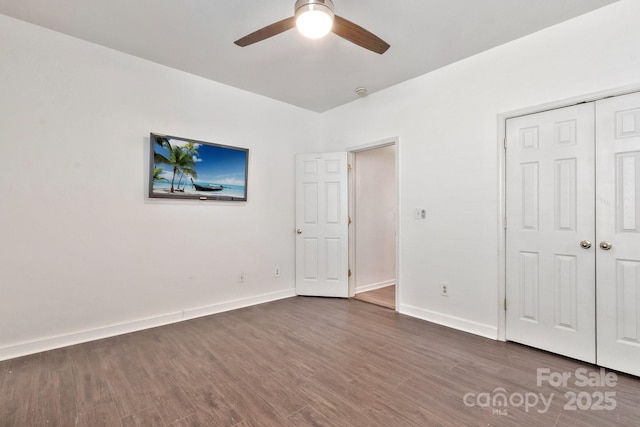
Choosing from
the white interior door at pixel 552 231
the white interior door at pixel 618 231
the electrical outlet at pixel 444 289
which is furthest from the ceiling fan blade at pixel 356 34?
the electrical outlet at pixel 444 289

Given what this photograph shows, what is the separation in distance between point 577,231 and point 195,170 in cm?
374

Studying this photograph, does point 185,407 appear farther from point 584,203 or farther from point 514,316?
point 584,203

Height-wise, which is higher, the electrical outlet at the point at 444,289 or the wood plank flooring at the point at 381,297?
the electrical outlet at the point at 444,289

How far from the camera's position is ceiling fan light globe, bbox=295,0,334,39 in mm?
1872

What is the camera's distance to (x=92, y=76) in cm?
287

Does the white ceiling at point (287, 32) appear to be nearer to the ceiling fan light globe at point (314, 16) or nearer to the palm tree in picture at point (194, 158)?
the ceiling fan light globe at point (314, 16)

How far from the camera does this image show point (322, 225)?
439cm

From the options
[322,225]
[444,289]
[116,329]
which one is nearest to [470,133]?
[444,289]

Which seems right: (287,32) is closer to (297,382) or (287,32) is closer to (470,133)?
(470,133)

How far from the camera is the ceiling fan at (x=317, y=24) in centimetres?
188

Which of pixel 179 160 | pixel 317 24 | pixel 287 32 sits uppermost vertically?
pixel 287 32

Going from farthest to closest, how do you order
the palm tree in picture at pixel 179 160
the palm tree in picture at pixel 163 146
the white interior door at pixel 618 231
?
the palm tree in picture at pixel 179 160
the palm tree in picture at pixel 163 146
the white interior door at pixel 618 231

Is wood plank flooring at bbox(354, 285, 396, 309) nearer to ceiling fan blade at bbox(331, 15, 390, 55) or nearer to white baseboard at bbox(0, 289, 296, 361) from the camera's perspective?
white baseboard at bbox(0, 289, 296, 361)

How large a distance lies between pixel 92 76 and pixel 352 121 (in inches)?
119
